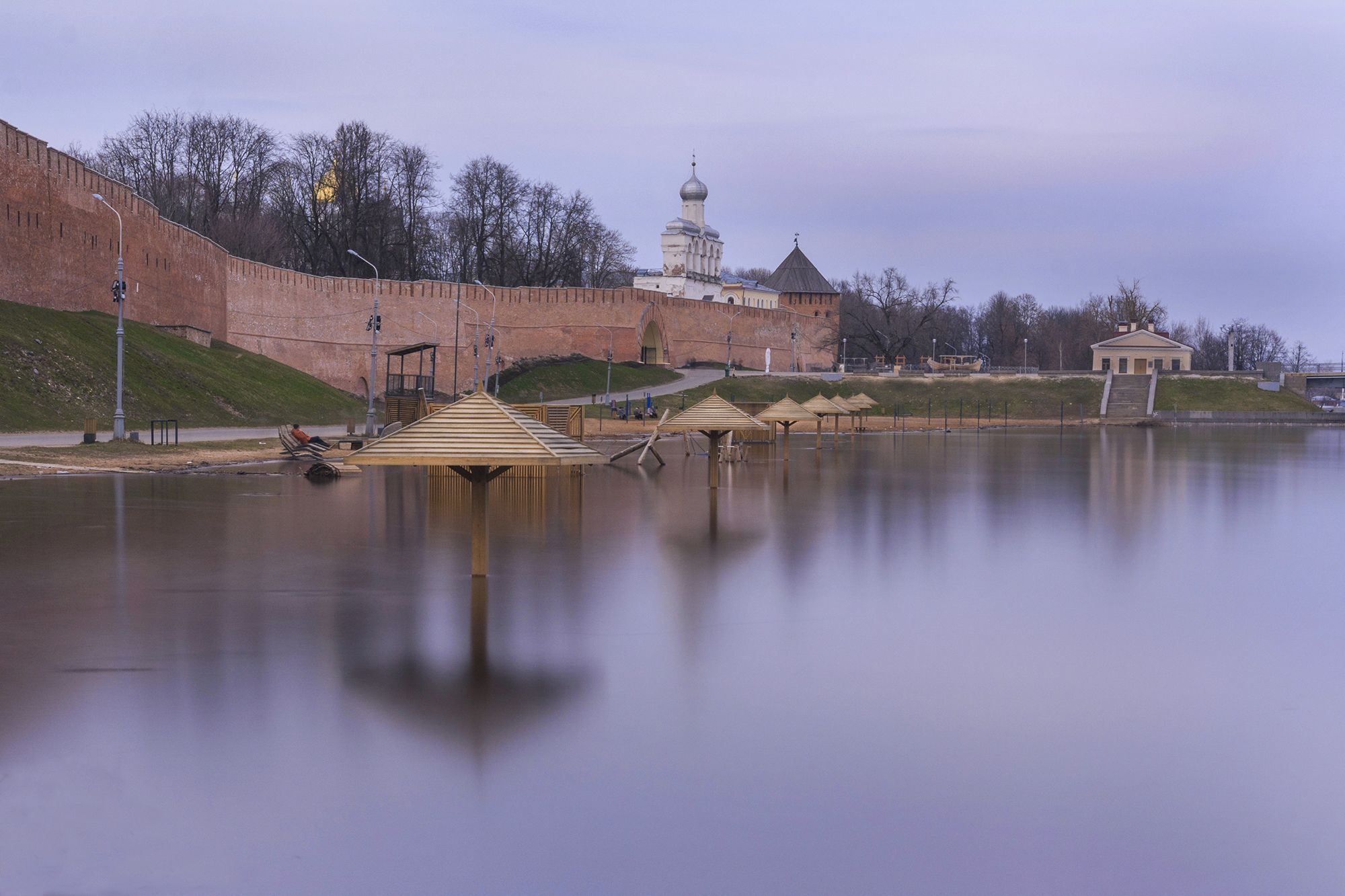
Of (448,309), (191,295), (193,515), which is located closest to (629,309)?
(448,309)

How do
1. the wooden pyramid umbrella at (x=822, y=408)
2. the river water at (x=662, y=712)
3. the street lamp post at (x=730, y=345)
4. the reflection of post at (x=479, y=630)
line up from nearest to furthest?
the river water at (x=662, y=712) → the reflection of post at (x=479, y=630) → the wooden pyramid umbrella at (x=822, y=408) → the street lamp post at (x=730, y=345)

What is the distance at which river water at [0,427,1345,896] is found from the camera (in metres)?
4.47

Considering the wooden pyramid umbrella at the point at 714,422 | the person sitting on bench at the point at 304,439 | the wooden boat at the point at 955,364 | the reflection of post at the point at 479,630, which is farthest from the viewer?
the wooden boat at the point at 955,364

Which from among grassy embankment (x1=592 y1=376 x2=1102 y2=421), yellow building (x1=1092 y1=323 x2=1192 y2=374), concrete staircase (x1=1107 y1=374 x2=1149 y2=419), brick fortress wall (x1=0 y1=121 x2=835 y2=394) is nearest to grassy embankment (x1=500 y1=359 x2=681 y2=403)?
brick fortress wall (x1=0 y1=121 x2=835 y2=394)

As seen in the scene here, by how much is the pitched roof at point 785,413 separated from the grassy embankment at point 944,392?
29.2 metres

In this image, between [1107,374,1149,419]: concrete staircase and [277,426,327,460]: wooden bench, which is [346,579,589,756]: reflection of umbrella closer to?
[277,426,327,460]: wooden bench

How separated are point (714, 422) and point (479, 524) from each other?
7.79 metres

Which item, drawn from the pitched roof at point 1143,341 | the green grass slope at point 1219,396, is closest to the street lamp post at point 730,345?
the pitched roof at point 1143,341

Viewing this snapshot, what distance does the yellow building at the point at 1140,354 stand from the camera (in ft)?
217

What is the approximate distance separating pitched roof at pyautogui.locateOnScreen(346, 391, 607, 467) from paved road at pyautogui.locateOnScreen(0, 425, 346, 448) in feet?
46.0

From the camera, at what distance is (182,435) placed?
26.9m

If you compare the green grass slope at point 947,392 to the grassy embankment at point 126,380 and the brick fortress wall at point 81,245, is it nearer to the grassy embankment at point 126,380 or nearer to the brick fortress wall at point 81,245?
the grassy embankment at point 126,380

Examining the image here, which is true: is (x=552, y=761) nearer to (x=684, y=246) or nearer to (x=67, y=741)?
(x=67, y=741)

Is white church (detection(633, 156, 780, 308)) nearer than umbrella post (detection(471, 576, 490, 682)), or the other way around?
umbrella post (detection(471, 576, 490, 682))
